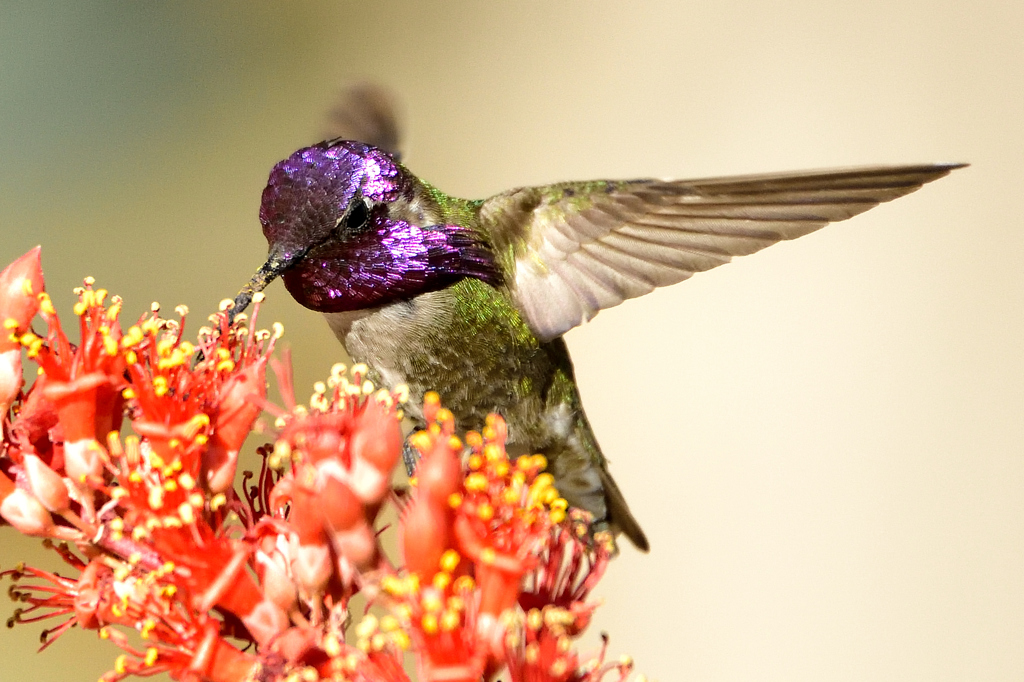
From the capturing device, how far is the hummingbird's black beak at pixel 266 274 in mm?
1175

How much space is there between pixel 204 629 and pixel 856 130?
281 cm

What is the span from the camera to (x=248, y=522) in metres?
1.13

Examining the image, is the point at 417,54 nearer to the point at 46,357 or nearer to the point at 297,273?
the point at 297,273

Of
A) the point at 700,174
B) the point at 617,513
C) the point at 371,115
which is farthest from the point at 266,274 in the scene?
the point at 700,174

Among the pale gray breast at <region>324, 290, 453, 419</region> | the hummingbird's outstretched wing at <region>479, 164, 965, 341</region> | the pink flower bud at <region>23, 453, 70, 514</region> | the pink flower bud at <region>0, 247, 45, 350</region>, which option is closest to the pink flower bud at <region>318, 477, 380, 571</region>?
the pink flower bud at <region>23, 453, 70, 514</region>

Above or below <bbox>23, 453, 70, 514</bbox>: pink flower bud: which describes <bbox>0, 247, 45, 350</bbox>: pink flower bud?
above

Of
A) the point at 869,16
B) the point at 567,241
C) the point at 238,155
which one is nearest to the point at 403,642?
the point at 567,241

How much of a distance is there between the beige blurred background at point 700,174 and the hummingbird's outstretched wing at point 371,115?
0.72m

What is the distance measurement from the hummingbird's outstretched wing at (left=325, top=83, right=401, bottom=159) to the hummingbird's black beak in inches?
23.1

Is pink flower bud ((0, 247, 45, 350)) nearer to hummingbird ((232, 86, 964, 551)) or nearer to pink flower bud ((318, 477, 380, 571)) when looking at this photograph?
hummingbird ((232, 86, 964, 551))

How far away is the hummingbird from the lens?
1298mm

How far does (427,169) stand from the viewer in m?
4.19

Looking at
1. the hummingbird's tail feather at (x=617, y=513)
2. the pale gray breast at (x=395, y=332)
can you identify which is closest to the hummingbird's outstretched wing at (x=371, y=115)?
the pale gray breast at (x=395, y=332)

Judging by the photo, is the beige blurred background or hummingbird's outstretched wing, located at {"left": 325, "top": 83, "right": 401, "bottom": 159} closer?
hummingbird's outstretched wing, located at {"left": 325, "top": 83, "right": 401, "bottom": 159}
